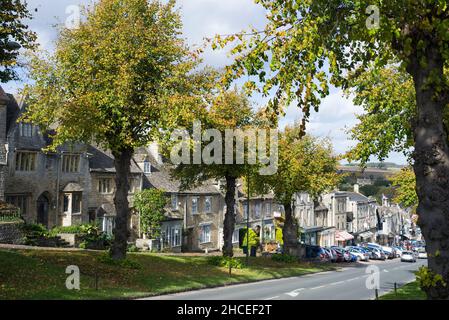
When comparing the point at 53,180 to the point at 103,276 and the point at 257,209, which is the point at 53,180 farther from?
the point at 257,209

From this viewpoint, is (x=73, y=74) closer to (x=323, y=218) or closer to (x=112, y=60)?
(x=112, y=60)

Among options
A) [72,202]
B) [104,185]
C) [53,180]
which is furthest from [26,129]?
[104,185]

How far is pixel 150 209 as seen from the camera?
5059 centimetres

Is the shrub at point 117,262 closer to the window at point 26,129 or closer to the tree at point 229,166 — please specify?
the tree at point 229,166

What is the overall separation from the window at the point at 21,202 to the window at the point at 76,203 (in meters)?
4.64

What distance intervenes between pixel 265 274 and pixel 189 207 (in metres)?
26.0

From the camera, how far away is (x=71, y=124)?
980 inches

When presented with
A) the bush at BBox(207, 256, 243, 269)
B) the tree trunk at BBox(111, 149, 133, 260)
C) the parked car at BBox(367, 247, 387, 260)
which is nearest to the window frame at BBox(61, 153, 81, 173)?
the bush at BBox(207, 256, 243, 269)

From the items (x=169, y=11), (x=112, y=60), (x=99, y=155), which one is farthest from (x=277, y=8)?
(x=99, y=155)

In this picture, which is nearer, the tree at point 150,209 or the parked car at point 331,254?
the tree at point 150,209

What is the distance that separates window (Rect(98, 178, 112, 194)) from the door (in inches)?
245

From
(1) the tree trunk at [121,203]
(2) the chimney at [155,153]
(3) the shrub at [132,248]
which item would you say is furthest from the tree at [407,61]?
(2) the chimney at [155,153]

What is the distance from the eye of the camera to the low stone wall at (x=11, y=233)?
3369 cm

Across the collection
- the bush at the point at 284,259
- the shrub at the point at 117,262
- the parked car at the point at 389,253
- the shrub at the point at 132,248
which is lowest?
the parked car at the point at 389,253
